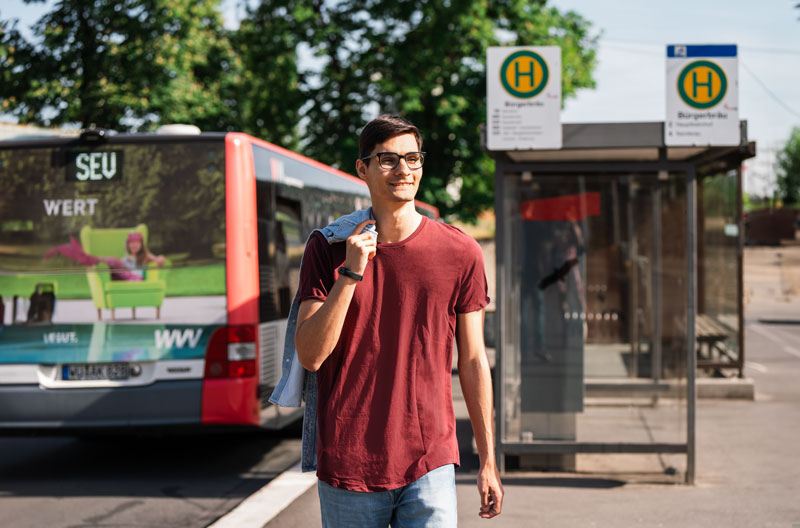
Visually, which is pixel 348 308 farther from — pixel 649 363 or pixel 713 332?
pixel 713 332

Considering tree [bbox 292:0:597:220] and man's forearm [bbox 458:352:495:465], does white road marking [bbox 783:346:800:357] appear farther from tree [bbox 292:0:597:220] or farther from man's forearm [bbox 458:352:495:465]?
man's forearm [bbox 458:352:495:465]

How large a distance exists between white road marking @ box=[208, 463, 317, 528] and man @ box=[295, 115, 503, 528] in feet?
9.67

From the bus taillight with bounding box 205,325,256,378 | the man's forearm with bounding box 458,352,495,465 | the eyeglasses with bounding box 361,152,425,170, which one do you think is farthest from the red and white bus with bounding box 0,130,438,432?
the eyeglasses with bounding box 361,152,425,170

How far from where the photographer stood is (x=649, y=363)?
7.55 m

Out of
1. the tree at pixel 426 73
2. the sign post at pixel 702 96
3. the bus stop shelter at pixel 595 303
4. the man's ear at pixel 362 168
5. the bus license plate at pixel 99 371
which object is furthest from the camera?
the tree at pixel 426 73

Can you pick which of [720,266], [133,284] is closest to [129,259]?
[133,284]

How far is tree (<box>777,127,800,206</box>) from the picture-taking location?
83.1 metres

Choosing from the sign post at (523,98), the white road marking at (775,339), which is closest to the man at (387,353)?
the sign post at (523,98)

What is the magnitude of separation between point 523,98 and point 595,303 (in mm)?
1819

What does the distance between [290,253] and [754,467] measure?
3953 millimetres

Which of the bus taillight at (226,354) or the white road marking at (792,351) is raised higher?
the bus taillight at (226,354)

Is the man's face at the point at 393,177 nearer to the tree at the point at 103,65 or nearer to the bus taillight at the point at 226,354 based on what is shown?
the bus taillight at the point at 226,354

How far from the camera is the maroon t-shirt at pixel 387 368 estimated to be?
2656 millimetres

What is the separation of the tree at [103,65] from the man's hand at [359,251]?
1993 centimetres
